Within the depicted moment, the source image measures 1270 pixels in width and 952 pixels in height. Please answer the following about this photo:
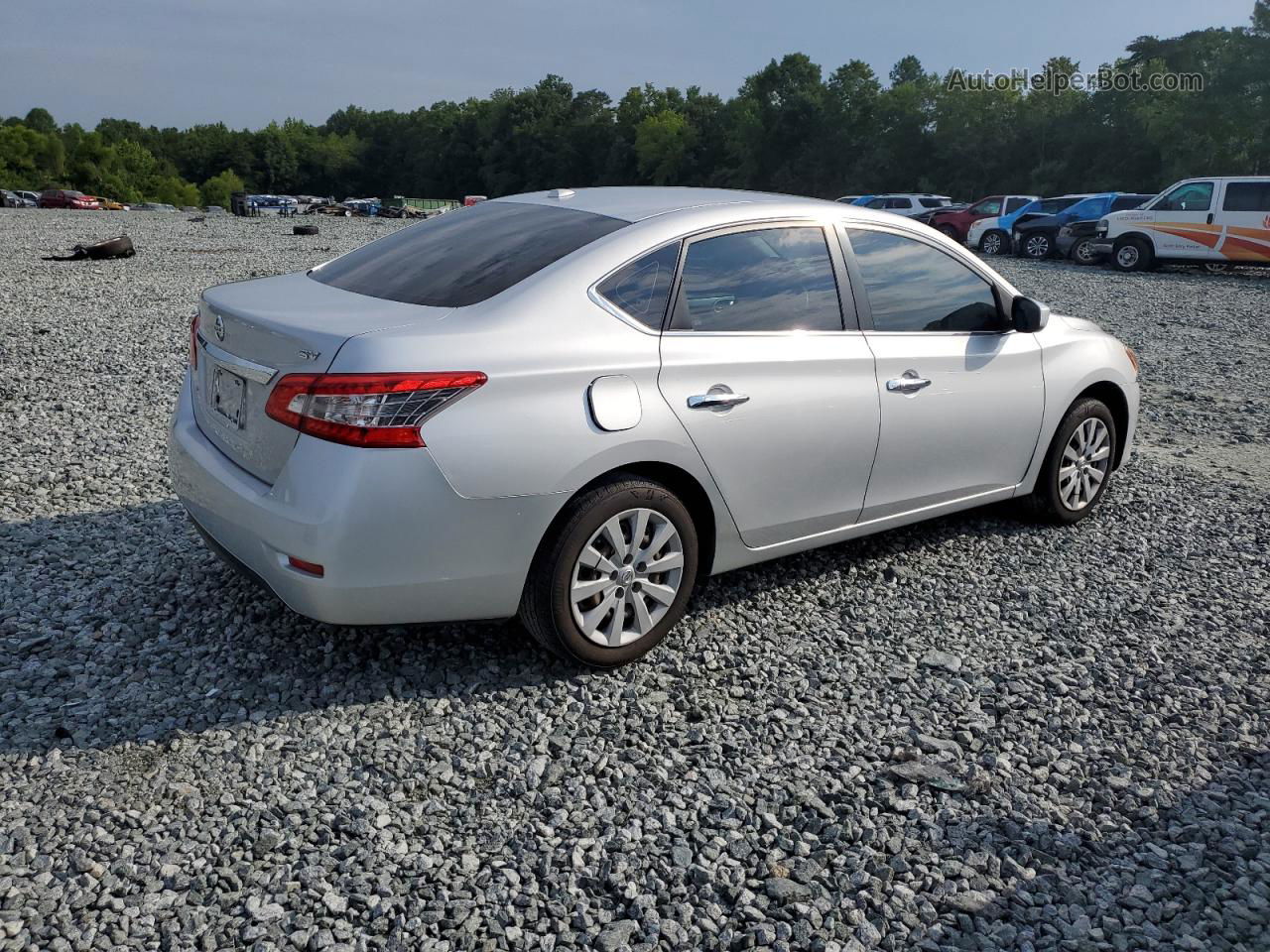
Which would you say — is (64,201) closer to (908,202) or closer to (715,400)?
(908,202)

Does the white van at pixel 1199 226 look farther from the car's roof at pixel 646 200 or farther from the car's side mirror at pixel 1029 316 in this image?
the car's roof at pixel 646 200

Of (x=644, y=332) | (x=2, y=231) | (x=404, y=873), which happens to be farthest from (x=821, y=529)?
(x=2, y=231)

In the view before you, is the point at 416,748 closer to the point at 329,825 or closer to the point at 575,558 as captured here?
the point at 329,825

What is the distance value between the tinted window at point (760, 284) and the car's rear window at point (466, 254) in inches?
14.6

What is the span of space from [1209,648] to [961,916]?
2176 mm

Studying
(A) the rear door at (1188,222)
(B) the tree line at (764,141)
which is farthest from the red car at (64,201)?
(A) the rear door at (1188,222)

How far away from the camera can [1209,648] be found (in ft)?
13.7

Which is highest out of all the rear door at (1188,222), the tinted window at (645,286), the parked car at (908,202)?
the parked car at (908,202)

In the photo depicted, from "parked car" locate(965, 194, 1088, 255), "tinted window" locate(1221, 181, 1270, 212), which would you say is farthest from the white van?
"parked car" locate(965, 194, 1088, 255)

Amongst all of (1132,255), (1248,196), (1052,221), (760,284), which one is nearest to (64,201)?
(1052,221)

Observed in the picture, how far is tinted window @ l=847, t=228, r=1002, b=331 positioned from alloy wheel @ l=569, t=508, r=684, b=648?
4.61 ft

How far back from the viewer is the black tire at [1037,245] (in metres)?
25.0

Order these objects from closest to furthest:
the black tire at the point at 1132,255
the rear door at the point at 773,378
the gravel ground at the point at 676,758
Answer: the gravel ground at the point at 676,758, the rear door at the point at 773,378, the black tire at the point at 1132,255

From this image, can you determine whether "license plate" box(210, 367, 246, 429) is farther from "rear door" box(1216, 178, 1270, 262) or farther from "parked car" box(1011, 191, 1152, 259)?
"parked car" box(1011, 191, 1152, 259)
